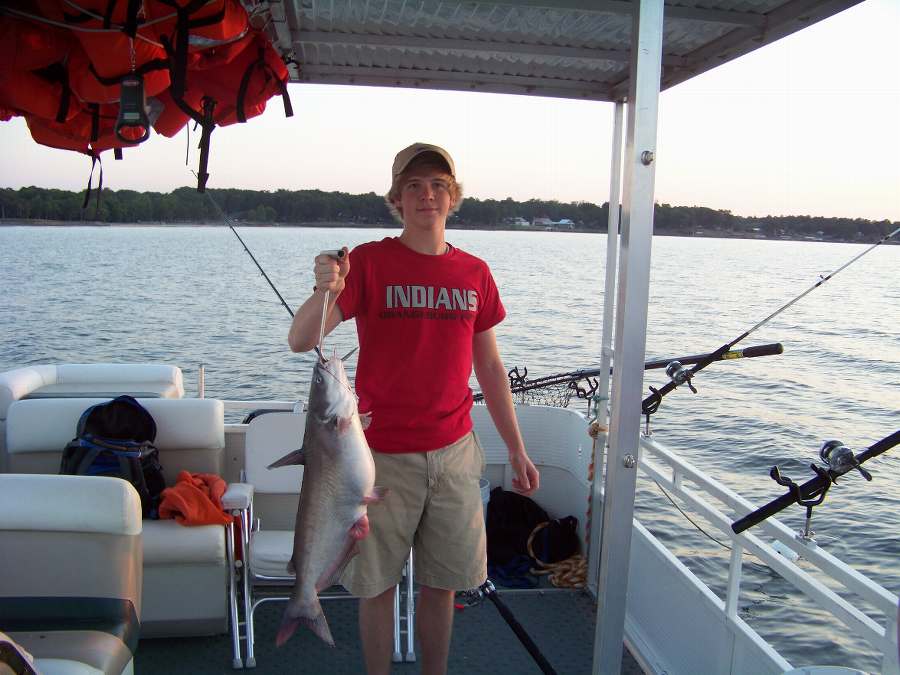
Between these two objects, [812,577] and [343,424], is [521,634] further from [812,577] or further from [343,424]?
[343,424]

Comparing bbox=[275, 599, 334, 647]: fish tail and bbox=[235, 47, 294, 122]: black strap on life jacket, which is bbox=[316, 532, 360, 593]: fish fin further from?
bbox=[235, 47, 294, 122]: black strap on life jacket

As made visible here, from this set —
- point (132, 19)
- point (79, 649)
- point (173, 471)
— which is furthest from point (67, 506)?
point (173, 471)

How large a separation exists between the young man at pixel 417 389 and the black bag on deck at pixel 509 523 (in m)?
2.04

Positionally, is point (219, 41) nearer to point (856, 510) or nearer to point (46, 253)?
point (856, 510)

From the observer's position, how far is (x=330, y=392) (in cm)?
205

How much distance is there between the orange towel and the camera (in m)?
3.75

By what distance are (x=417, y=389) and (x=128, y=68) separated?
4.78 ft

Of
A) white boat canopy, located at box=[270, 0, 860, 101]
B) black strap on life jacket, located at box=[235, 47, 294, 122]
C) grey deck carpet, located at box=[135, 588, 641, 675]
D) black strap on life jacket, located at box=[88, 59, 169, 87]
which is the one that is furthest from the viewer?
grey deck carpet, located at box=[135, 588, 641, 675]

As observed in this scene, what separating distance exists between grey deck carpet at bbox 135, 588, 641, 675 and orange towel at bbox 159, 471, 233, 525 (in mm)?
579

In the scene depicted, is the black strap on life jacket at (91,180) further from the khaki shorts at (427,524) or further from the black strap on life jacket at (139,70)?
the khaki shorts at (427,524)

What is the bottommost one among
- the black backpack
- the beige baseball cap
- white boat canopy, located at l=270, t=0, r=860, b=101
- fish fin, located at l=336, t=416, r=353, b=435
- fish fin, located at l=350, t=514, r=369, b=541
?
the black backpack

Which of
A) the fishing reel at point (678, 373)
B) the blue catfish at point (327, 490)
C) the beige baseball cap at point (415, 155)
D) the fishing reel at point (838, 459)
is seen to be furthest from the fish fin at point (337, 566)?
the fishing reel at point (678, 373)

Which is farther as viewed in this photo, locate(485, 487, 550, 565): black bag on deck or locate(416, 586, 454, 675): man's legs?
locate(485, 487, 550, 565): black bag on deck

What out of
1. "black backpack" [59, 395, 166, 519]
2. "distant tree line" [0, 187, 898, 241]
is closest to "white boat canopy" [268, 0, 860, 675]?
"distant tree line" [0, 187, 898, 241]
